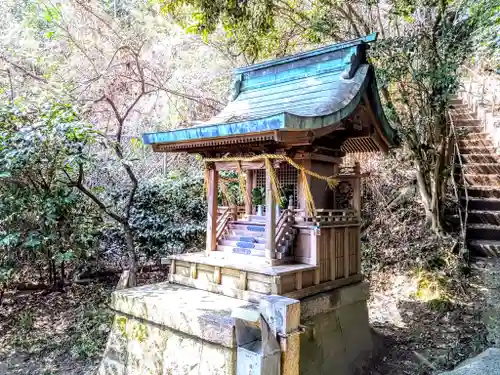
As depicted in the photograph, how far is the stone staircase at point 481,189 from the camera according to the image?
8062mm

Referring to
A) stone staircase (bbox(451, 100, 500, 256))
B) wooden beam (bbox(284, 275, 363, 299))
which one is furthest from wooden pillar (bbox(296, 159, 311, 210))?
stone staircase (bbox(451, 100, 500, 256))

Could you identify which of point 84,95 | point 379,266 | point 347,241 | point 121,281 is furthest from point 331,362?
point 84,95

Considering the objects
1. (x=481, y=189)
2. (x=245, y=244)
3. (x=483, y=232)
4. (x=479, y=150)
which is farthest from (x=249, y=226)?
(x=479, y=150)

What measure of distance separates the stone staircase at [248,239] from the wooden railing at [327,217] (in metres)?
0.27

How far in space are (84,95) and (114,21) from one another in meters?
2.20

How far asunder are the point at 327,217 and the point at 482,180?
6.50 m

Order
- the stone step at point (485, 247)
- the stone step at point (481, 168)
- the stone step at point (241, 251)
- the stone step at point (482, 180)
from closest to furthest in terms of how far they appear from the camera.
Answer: the stone step at point (241, 251) < the stone step at point (485, 247) < the stone step at point (482, 180) < the stone step at point (481, 168)

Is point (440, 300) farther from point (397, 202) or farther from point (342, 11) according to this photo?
point (342, 11)

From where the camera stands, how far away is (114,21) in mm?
9562

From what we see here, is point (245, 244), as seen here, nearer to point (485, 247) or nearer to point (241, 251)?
point (241, 251)

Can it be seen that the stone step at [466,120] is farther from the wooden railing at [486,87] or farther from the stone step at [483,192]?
the stone step at [483,192]

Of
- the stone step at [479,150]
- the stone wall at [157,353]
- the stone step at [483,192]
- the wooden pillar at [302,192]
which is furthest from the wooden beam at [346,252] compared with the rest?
the stone step at [479,150]

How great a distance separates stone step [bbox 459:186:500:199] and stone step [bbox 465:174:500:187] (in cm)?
28

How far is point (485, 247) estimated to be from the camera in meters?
7.73
